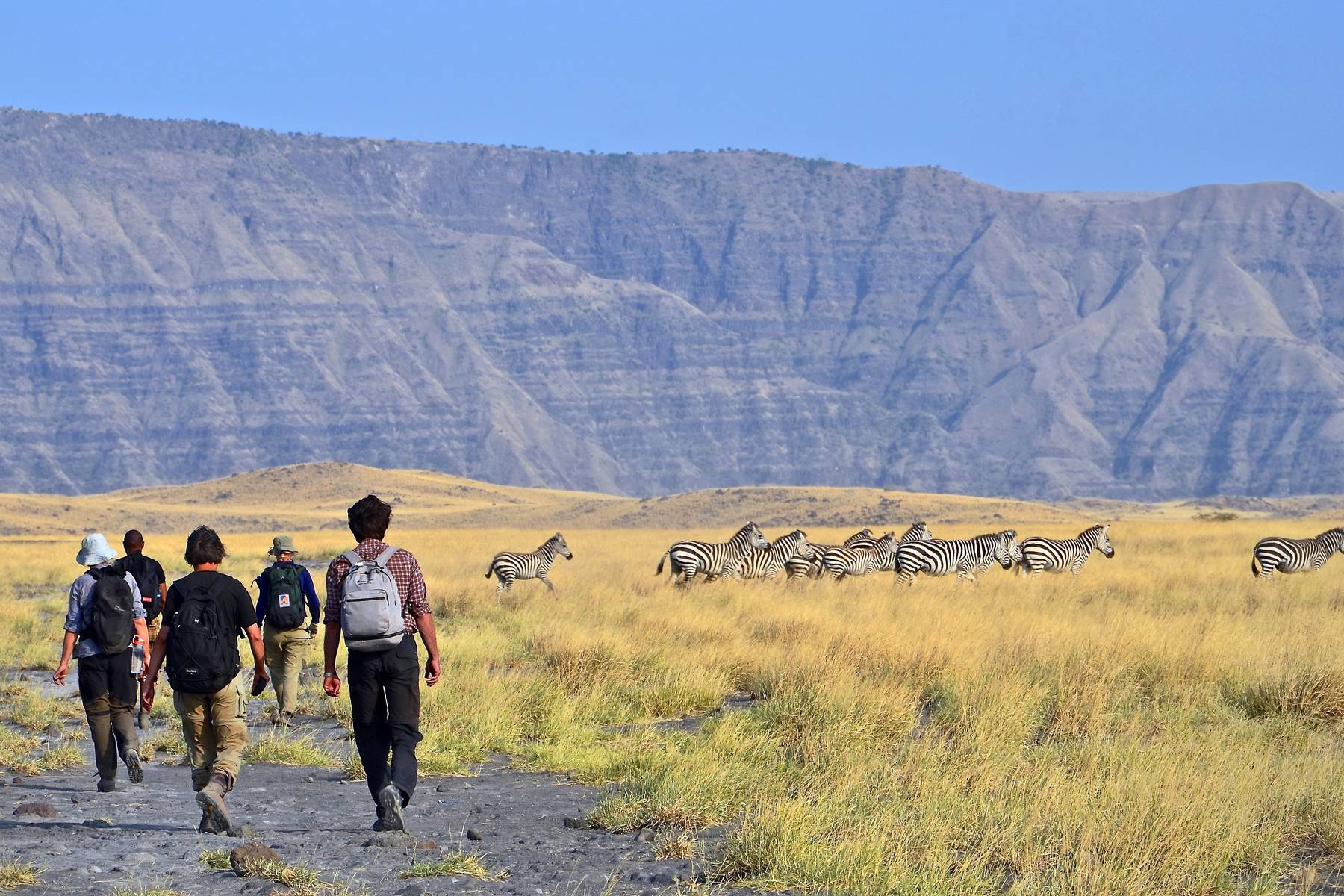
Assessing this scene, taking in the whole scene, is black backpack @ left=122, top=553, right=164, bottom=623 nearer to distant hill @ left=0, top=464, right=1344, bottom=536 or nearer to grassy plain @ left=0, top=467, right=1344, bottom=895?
grassy plain @ left=0, top=467, right=1344, bottom=895

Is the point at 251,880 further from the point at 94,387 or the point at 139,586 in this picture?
the point at 94,387

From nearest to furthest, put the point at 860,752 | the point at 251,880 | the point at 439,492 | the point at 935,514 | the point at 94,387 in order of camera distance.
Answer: the point at 251,880 < the point at 860,752 < the point at 935,514 < the point at 439,492 < the point at 94,387

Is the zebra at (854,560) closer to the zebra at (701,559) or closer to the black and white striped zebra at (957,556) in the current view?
the black and white striped zebra at (957,556)

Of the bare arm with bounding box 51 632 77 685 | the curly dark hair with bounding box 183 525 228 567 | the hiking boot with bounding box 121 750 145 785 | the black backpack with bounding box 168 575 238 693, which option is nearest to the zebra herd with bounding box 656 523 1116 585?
the hiking boot with bounding box 121 750 145 785

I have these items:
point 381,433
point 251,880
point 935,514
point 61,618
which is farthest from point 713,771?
point 381,433

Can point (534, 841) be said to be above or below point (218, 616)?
below

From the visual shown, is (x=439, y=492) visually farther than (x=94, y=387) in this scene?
No

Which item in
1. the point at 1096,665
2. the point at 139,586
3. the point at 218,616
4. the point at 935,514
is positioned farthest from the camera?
the point at 935,514

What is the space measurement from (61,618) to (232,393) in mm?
179488

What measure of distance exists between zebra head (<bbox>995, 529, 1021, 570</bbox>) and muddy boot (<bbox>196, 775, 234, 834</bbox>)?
23045 millimetres

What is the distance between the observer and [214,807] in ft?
30.2

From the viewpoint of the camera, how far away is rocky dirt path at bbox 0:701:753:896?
328 inches

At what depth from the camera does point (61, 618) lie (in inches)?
982

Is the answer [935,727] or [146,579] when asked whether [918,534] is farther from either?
[146,579]
